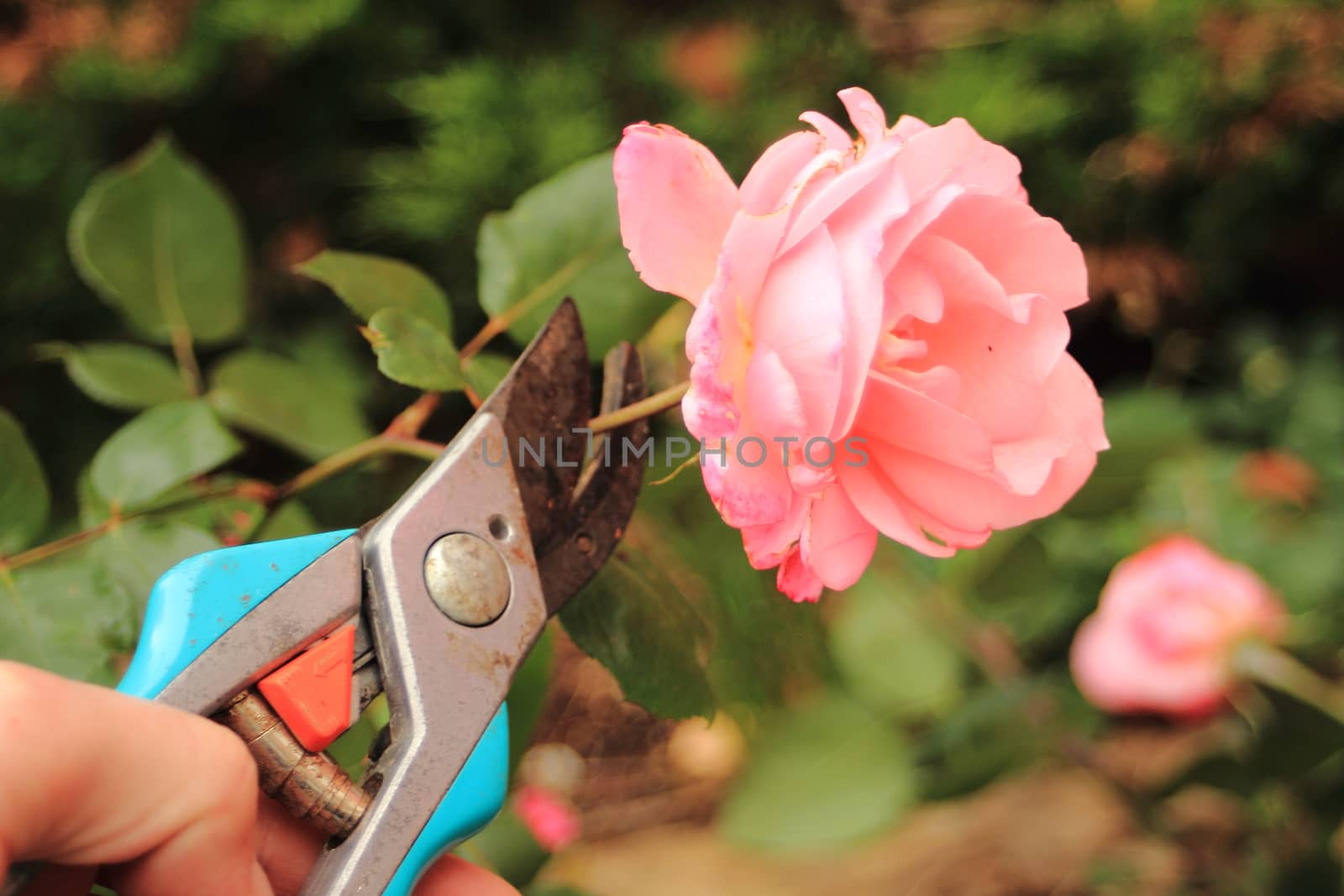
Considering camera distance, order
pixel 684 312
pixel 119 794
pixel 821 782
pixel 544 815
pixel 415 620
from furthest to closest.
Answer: pixel 821 782
pixel 544 815
pixel 684 312
pixel 415 620
pixel 119 794

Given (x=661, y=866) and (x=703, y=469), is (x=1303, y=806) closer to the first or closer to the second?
(x=661, y=866)

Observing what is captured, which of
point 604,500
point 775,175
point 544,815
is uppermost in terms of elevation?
point 775,175

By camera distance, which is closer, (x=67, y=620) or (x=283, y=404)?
(x=67, y=620)

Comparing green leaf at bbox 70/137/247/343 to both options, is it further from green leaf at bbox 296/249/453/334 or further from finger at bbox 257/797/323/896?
finger at bbox 257/797/323/896

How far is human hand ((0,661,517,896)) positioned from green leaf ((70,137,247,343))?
1.07ft

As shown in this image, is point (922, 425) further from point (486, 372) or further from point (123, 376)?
point (123, 376)

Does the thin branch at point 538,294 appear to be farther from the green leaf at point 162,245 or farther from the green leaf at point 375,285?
the green leaf at point 162,245

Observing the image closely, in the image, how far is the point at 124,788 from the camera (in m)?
0.23

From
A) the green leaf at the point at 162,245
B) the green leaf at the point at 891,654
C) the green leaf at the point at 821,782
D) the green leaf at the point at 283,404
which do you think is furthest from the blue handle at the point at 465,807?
the green leaf at the point at 891,654

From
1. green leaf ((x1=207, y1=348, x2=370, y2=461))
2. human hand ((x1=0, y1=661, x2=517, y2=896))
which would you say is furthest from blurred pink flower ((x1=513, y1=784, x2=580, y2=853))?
human hand ((x1=0, y1=661, x2=517, y2=896))

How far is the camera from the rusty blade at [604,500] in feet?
1.20

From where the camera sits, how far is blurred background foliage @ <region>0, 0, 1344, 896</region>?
774mm

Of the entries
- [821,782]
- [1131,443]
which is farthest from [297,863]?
[1131,443]

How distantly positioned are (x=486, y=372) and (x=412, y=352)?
2.2 inches
